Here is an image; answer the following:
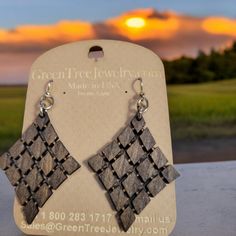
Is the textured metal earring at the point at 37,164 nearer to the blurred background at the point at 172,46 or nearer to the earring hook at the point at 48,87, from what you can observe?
the earring hook at the point at 48,87

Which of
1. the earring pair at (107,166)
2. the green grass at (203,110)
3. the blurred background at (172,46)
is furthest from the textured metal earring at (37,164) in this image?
the green grass at (203,110)

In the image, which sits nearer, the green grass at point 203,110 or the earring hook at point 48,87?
the earring hook at point 48,87

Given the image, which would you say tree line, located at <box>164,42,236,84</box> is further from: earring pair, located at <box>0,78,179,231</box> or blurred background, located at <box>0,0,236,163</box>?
earring pair, located at <box>0,78,179,231</box>

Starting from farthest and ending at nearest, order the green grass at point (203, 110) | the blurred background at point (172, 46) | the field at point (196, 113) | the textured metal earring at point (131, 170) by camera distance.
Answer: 1. the green grass at point (203, 110)
2. the field at point (196, 113)
3. the blurred background at point (172, 46)
4. the textured metal earring at point (131, 170)

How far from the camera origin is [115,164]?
1.60ft

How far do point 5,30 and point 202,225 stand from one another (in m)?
1.94

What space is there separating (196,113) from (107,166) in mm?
2072

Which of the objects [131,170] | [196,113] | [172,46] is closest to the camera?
[131,170]

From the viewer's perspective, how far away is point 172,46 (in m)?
2.38

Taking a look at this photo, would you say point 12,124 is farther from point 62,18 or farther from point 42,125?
point 42,125

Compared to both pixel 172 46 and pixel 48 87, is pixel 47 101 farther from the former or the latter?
pixel 172 46

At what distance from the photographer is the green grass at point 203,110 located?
246 cm

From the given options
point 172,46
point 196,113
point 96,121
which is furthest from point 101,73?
point 196,113

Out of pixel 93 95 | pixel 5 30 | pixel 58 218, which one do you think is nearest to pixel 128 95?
pixel 93 95
